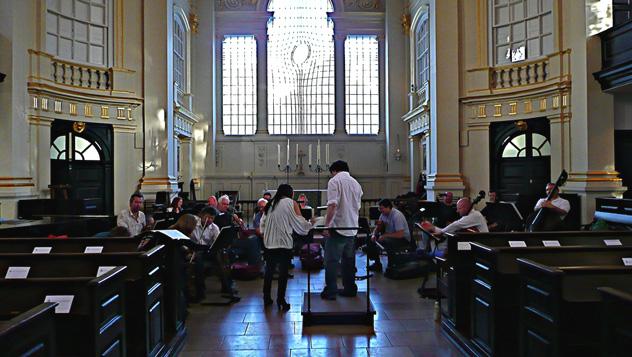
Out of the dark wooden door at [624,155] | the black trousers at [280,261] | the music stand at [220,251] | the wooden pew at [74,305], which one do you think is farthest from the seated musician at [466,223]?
the dark wooden door at [624,155]

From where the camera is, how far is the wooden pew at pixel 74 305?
3020 millimetres

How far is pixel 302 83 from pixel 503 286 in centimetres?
1613

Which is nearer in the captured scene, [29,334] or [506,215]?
[29,334]

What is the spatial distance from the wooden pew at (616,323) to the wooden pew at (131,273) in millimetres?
3247

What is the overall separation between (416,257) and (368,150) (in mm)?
11400

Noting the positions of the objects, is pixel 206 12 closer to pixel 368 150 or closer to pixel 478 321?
pixel 368 150

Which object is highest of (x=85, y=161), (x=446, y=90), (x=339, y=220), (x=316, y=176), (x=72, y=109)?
(x=446, y=90)

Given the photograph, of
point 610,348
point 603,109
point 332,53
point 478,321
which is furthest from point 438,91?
point 610,348

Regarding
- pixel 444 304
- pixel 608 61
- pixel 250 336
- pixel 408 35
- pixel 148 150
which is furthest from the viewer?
pixel 408 35

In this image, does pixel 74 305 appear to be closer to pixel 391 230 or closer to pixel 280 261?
pixel 280 261

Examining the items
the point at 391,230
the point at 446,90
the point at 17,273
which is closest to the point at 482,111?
the point at 446,90

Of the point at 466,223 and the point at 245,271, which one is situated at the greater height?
the point at 466,223

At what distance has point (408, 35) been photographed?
1825 cm

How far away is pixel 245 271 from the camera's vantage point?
7980 millimetres
